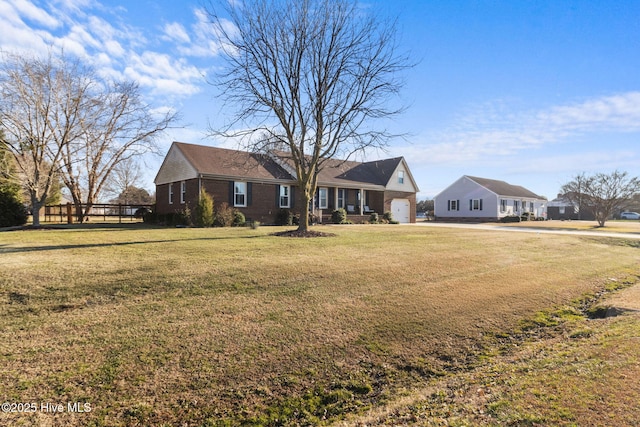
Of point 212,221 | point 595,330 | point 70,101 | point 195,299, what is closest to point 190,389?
point 195,299

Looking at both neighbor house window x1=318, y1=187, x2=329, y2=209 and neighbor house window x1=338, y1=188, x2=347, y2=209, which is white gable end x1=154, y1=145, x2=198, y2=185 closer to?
neighbor house window x1=318, y1=187, x2=329, y2=209

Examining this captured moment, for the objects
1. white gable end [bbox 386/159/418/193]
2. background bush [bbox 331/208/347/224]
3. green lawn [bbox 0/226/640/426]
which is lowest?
green lawn [bbox 0/226/640/426]

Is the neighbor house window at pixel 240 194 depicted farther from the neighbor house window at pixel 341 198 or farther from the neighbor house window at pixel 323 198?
the neighbor house window at pixel 341 198

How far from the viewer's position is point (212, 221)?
1950 cm

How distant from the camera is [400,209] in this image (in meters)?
32.7

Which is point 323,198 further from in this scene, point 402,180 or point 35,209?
point 35,209

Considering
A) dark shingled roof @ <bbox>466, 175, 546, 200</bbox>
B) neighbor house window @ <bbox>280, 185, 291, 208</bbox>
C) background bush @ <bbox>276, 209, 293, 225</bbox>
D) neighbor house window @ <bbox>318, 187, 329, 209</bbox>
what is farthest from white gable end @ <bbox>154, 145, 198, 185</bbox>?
dark shingled roof @ <bbox>466, 175, 546, 200</bbox>

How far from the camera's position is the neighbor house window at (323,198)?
88.1ft

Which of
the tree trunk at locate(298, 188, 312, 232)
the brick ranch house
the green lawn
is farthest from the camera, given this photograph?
the brick ranch house

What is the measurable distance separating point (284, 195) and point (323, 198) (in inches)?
142

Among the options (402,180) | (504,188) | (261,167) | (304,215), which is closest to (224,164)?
(261,167)

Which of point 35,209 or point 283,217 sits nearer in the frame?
point 35,209

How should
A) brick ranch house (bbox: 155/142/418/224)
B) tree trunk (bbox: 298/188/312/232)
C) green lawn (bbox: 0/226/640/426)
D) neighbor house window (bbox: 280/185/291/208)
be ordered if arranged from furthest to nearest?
1. neighbor house window (bbox: 280/185/291/208)
2. brick ranch house (bbox: 155/142/418/224)
3. tree trunk (bbox: 298/188/312/232)
4. green lawn (bbox: 0/226/640/426)

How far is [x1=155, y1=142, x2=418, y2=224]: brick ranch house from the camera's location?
866 inches
